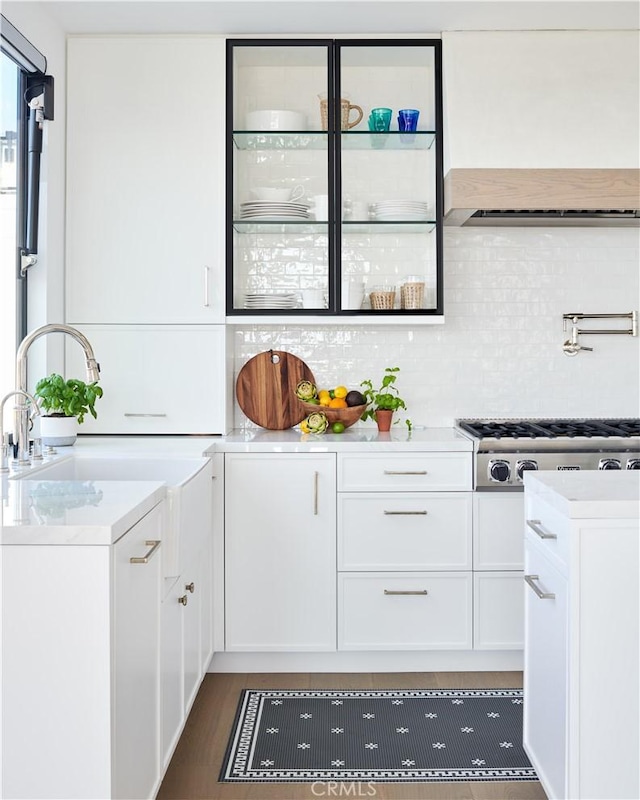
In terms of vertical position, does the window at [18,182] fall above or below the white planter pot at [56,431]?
above

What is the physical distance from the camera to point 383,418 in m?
3.35

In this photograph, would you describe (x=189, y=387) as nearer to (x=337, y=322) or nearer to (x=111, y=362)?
(x=111, y=362)

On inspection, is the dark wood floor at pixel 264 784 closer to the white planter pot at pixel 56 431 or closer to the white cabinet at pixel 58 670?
the white cabinet at pixel 58 670

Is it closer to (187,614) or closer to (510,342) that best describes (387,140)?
(510,342)

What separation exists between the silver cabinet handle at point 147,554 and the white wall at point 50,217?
1.42m

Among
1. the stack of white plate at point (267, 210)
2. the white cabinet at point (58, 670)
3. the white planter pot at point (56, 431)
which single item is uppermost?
the stack of white plate at point (267, 210)

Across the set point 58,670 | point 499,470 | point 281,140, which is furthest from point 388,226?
point 58,670

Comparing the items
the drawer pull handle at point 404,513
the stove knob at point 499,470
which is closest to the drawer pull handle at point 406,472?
the drawer pull handle at point 404,513

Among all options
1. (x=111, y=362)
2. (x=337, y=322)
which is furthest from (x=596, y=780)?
(x=111, y=362)

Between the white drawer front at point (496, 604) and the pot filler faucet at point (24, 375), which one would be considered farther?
the white drawer front at point (496, 604)

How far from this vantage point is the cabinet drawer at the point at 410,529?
3.00 m

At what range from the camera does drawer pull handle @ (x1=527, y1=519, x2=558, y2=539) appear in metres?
1.93

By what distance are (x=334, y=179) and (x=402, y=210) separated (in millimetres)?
326

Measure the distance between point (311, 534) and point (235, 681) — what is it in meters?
0.66
